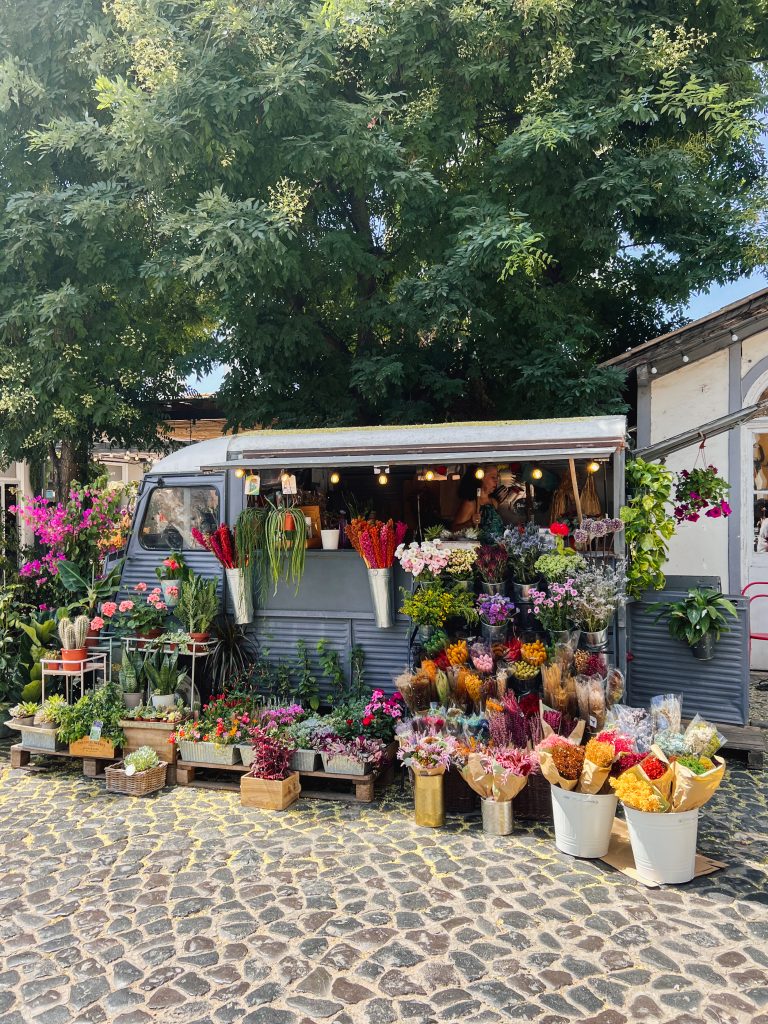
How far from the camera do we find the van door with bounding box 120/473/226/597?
6918mm

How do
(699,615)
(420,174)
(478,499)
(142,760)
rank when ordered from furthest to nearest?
1. (420,174)
2. (478,499)
3. (699,615)
4. (142,760)

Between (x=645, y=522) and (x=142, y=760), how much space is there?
4.73m

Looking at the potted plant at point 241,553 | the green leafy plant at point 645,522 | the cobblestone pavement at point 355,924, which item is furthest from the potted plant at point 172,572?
the green leafy plant at point 645,522

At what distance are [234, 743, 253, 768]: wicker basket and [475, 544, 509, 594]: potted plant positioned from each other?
238cm


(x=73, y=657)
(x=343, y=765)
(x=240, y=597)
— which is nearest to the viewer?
(x=343, y=765)

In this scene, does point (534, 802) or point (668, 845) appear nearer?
point (668, 845)

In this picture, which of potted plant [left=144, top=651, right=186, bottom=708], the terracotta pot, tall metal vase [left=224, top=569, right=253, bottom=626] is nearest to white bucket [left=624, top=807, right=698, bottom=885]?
tall metal vase [left=224, top=569, right=253, bottom=626]

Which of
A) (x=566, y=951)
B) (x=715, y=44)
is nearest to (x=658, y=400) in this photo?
(x=715, y=44)

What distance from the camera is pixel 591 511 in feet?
23.4

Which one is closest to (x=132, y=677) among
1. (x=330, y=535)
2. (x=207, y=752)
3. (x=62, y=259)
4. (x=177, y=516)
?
(x=207, y=752)

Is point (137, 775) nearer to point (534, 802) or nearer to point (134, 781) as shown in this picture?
point (134, 781)

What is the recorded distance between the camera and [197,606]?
255 inches

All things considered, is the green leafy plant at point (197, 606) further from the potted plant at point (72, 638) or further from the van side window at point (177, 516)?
the potted plant at point (72, 638)

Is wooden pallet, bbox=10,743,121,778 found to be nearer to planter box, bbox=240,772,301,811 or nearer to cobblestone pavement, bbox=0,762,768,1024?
cobblestone pavement, bbox=0,762,768,1024
